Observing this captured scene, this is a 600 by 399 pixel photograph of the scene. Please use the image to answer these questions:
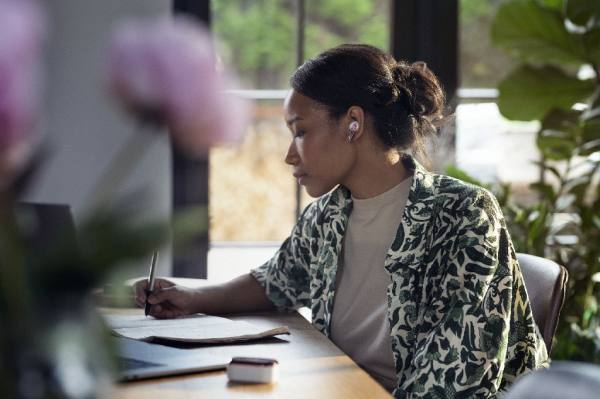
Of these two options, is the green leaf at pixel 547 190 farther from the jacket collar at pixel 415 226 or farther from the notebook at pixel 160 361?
the notebook at pixel 160 361

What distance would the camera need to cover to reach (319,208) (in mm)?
2191

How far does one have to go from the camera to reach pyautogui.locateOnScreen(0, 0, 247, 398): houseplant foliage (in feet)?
1.57

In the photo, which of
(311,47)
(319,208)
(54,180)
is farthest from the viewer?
(311,47)

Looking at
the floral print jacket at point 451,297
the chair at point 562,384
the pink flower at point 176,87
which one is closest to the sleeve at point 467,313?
the floral print jacket at point 451,297

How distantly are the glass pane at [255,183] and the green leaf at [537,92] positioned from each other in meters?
0.78

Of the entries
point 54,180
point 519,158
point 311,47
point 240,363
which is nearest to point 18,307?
point 240,363

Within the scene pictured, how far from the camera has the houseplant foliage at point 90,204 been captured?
0.48 meters

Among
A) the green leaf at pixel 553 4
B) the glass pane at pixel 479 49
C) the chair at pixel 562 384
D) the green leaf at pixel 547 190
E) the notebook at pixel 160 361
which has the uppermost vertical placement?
the green leaf at pixel 553 4

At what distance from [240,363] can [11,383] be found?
0.87 metres

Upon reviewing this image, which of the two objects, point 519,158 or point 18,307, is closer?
point 18,307

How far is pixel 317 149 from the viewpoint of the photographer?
6.79 feet

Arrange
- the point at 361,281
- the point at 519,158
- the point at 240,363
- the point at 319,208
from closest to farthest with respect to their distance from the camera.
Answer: the point at 240,363 → the point at 361,281 → the point at 319,208 → the point at 519,158

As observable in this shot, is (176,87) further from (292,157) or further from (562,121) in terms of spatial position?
(562,121)

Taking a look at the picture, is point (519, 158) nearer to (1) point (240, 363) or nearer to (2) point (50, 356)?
(1) point (240, 363)
